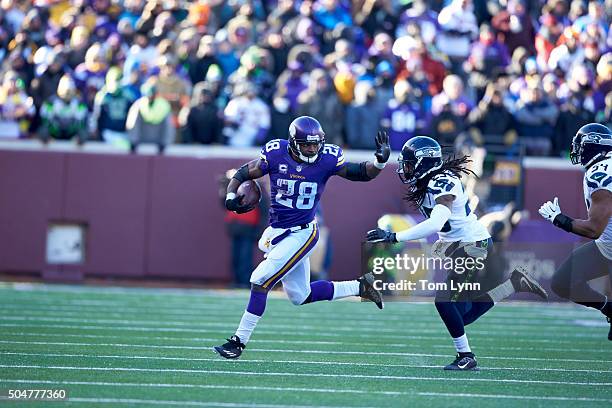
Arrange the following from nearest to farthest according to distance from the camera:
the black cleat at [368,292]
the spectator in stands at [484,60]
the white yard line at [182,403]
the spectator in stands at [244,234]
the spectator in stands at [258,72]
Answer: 1. the white yard line at [182,403]
2. the black cleat at [368,292]
3. the spectator in stands at [244,234]
4. the spectator in stands at [258,72]
5. the spectator in stands at [484,60]

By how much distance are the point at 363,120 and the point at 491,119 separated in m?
1.80

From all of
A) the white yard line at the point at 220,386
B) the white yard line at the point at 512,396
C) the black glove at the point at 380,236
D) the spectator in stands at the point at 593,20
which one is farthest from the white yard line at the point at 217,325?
the spectator in stands at the point at 593,20

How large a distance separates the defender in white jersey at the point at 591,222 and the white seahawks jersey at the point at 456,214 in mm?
472

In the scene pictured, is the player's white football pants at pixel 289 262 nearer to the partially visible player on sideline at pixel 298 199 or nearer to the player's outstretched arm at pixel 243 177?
the partially visible player on sideline at pixel 298 199

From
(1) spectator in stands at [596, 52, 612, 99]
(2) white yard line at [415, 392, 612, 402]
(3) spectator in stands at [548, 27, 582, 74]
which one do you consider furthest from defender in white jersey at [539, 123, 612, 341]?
(3) spectator in stands at [548, 27, 582, 74]

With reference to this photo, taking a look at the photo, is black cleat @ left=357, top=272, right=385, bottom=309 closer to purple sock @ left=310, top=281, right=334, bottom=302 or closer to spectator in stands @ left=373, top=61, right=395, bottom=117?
purple sock @ left=310, top=281, right=334, bottom=302

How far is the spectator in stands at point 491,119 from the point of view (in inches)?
641

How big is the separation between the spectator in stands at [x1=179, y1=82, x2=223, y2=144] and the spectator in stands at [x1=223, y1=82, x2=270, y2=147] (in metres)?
0.14

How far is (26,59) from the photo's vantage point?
16.5 meters

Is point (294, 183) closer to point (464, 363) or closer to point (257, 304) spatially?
point (257, 304)

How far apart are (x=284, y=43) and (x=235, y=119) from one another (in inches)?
68.9

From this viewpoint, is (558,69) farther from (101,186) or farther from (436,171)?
(436,171)

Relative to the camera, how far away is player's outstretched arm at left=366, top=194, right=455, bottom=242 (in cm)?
797

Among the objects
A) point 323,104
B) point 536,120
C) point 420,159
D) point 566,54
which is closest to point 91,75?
point 323,104
